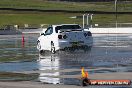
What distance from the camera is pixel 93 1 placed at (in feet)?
634

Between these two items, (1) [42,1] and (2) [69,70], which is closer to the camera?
(2) [69,70]

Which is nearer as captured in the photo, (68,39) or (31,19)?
(68,39)

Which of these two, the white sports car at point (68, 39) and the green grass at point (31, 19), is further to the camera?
the green grass at point (31, 19)

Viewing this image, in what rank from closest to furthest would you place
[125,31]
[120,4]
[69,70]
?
1. [69,70]
2. [125,31]
3. [120,4]

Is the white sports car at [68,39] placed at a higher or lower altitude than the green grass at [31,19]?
lower

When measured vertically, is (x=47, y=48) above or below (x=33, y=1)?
below

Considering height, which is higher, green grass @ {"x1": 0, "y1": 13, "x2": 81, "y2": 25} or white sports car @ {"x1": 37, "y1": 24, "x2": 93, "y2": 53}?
green grass @ {"x1": 0, "y1": 13, "x2": 81, "y2": 25}

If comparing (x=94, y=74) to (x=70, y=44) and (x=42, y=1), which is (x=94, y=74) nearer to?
(x=70, y=44)

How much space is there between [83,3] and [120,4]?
46.3 feet

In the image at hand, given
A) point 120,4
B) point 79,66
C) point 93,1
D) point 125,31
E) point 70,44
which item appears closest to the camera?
point 79,66

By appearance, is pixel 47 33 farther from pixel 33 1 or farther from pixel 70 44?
pixel 33 1

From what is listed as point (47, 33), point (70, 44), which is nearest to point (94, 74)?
point (70, 44)

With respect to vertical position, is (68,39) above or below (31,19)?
below

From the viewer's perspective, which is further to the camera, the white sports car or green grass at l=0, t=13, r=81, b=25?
green grass at l=0, t=13, r=81, b=25
